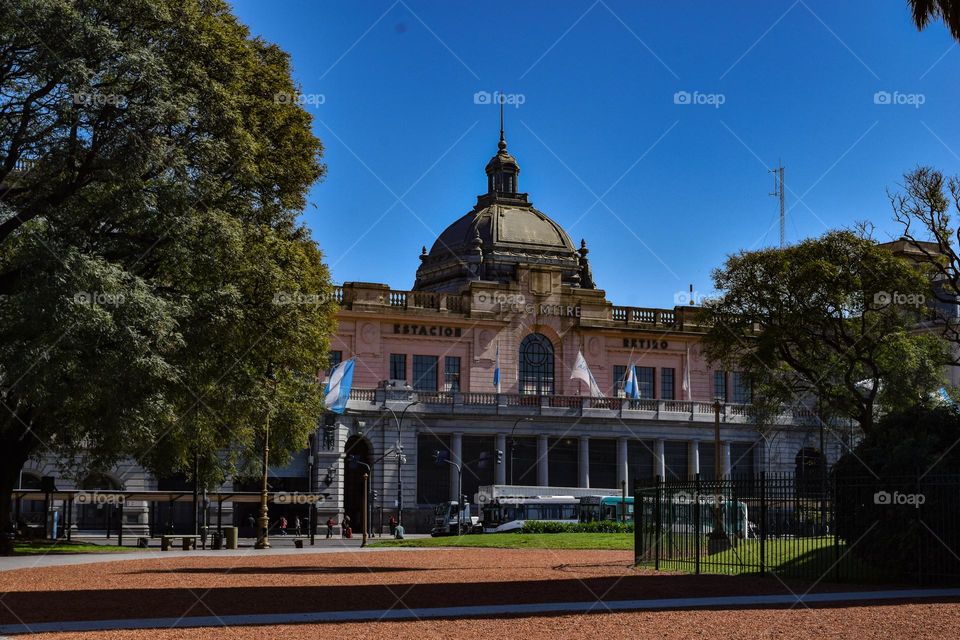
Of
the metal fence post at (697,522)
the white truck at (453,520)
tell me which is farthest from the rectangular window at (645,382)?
the metal fence post at (697,522)

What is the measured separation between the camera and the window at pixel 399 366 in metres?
71.2

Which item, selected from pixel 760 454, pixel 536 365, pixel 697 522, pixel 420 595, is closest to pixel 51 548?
pixel 420 595

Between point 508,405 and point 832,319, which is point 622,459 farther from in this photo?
point 832,319

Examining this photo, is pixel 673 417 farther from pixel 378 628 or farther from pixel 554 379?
pixel 378 628

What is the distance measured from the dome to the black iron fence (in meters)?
50.8

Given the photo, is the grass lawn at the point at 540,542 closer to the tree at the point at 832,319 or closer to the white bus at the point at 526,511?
the tree at the point at 832,319

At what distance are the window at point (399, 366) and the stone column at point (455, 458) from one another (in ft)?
17.3

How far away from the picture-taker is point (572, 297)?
247 feet

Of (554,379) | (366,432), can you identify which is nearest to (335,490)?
(366,432)

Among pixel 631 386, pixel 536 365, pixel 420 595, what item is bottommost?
pixel 420 595

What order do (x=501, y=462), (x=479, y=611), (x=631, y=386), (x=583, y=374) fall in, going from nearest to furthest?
(x=479, y=611)
(x=501, y=462)
(x=583, y=374)
(x=631, y=386)

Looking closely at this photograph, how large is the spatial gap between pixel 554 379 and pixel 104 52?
5069cm

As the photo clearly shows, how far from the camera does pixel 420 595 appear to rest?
19266 millimetres

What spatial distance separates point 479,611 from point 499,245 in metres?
65.3
